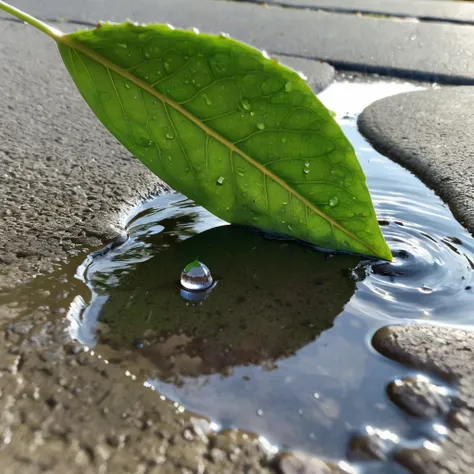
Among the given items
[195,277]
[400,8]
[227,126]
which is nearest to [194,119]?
[227,126]

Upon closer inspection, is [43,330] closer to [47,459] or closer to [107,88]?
[47,459]

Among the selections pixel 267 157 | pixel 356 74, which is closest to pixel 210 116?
pixel 267 157

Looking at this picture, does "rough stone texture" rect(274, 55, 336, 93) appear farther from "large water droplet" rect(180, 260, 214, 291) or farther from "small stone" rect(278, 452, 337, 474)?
"small stone" rect(278, 452, 337, 474)

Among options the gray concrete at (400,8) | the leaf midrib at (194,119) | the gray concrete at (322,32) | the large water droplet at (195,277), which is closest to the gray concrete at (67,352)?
the large water droplet at (195,277)

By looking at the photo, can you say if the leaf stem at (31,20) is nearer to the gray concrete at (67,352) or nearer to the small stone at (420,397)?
the gray concrete at (67,352)

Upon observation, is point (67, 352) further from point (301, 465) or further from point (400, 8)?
point (400, 8)

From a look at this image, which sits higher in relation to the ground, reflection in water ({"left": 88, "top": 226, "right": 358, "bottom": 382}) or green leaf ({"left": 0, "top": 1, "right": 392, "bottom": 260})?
green leaf ({"left": 0, "top": 1, "right": 392, "bottom": 260})

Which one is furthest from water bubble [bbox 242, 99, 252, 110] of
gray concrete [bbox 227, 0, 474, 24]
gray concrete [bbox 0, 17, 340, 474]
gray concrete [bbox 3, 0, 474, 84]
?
gray concrete [bbox 227, 0, 474, 24]
